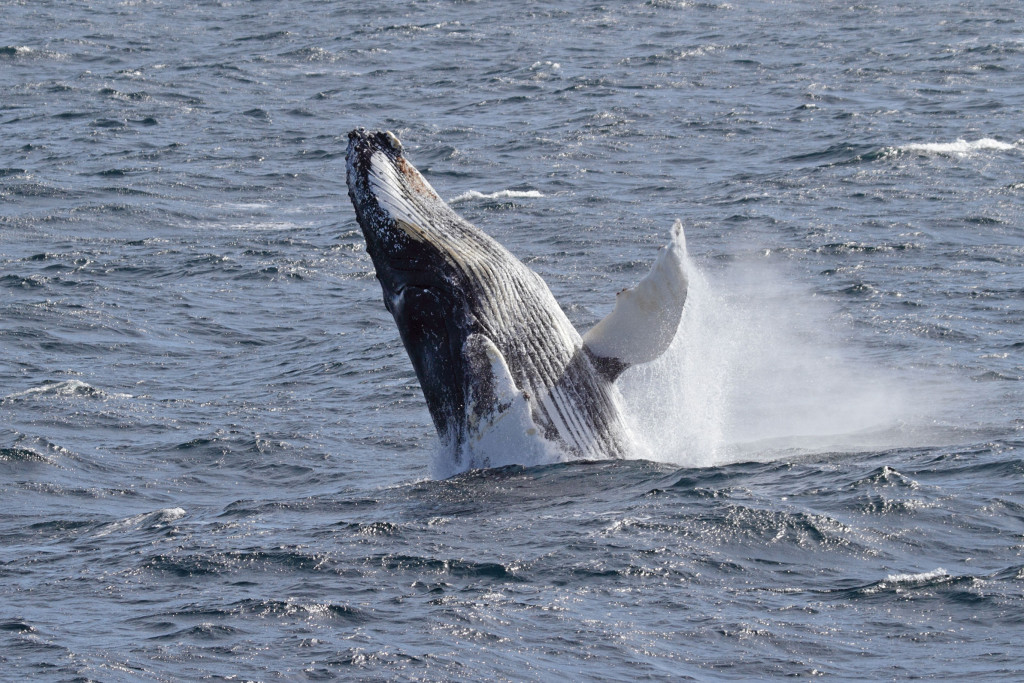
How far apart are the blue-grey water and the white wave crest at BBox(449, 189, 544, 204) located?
4.7 inches

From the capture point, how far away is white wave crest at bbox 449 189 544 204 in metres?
30.7

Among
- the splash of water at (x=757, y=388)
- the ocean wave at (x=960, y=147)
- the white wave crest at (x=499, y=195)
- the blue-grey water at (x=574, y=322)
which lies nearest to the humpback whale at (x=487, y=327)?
the blue-grey water at (x=574, y=322)

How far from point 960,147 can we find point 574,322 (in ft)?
50.9

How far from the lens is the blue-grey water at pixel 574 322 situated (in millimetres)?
9008

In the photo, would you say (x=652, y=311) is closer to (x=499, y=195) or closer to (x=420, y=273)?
(x=420, y=273)

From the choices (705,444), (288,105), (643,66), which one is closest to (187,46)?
(288,105)

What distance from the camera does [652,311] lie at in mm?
11578

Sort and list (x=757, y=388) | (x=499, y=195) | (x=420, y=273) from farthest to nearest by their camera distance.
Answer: (x=499, y=195) → (x=757, y=388) → (x=420, y=273)

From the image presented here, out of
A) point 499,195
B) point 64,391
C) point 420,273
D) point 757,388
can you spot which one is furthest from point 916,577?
point 499,195

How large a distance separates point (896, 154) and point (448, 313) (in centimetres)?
2355

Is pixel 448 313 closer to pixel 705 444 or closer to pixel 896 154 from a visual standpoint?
pixel 705 444

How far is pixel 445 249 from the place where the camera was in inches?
449

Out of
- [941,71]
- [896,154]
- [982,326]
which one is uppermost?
[941,71]

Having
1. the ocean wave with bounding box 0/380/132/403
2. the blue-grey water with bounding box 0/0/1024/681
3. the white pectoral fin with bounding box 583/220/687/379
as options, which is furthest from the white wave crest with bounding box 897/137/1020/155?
the white pectoral fin with bounding box 583/220/687/379
